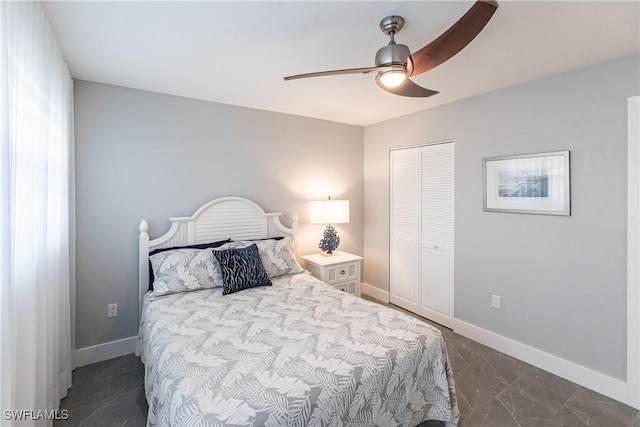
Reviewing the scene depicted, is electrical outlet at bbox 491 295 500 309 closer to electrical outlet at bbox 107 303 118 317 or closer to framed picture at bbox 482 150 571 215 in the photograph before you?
framed picture at bbox 482 150 571 215

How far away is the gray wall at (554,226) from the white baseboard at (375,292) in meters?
1.04

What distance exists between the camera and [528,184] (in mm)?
2686

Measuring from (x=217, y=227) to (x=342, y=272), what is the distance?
148 cm

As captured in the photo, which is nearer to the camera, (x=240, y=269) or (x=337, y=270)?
(x=240, y=269)

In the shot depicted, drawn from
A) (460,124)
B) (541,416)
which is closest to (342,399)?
(541,416)

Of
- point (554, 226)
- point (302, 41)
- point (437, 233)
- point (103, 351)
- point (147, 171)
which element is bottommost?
point (103, 351)

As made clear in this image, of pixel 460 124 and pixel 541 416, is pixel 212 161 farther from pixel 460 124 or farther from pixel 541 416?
pixel 541 416

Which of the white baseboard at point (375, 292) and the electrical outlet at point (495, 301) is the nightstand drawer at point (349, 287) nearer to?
the white baseboard at point (375, 292)

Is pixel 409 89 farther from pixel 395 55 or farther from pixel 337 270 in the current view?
pixel 337 270

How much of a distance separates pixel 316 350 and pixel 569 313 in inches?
86.7

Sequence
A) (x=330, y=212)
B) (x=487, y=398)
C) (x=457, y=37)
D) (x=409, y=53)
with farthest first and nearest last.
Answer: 1. (x=330, y=212)
2. (x=487, y=398)
3. (x=409, y=53)
4. (x=457, y=37)

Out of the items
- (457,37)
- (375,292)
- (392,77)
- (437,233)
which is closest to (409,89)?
(392,77)

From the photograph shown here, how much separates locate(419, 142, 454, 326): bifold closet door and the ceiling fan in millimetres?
1683

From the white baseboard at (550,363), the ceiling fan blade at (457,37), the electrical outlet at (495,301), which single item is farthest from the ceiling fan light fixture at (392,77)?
the white baseboard at (550,363)
